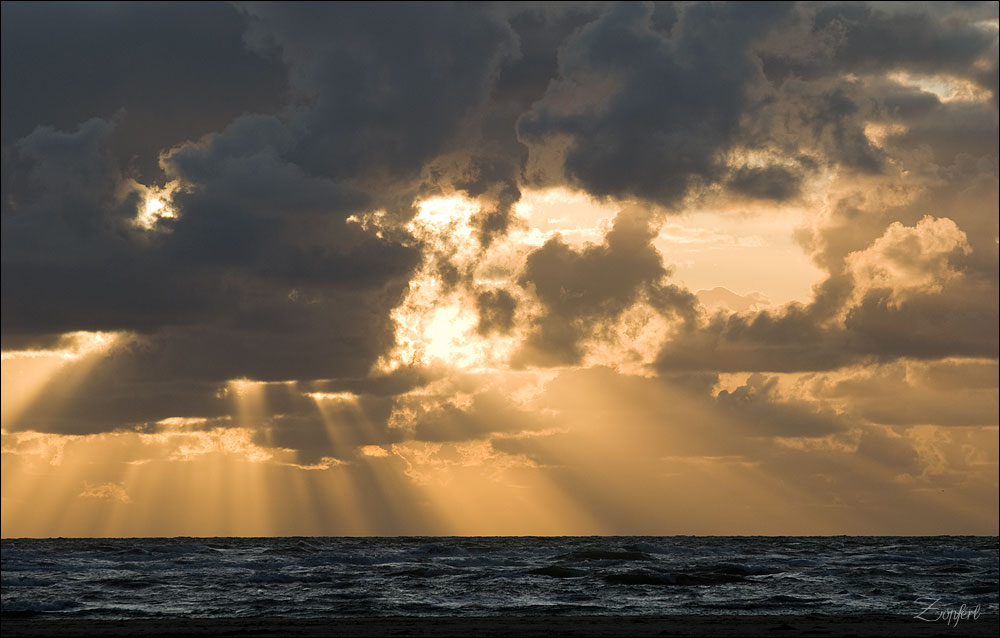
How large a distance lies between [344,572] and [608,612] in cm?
2858

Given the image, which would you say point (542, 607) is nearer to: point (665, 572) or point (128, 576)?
point (665, 572)

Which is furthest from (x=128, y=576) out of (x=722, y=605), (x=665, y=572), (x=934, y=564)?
(x=934, y=564)

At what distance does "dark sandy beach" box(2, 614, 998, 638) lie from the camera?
1291 inches

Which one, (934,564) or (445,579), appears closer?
(445,579)

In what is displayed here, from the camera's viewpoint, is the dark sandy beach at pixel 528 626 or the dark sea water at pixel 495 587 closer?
the dark sandy beach at pixel 528 626

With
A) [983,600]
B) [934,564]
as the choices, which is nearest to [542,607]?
[983,600]

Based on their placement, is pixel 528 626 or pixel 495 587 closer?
pixel 528 626

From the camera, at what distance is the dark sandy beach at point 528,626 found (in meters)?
32.8

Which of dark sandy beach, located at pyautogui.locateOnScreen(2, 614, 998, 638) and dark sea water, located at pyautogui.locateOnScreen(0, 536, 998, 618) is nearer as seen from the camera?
dark sandy beach, located at pyautogui.locateOnScreen(2, 614, 998, 638)

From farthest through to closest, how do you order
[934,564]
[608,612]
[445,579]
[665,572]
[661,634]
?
[934,564] < [665,572] < [445,579] < [608,612] < [661,634]

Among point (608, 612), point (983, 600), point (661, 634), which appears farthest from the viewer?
point (983, 600)

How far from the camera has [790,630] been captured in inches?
1293

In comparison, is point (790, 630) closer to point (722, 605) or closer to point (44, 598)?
point (722, 605)

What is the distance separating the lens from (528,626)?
34.7m
